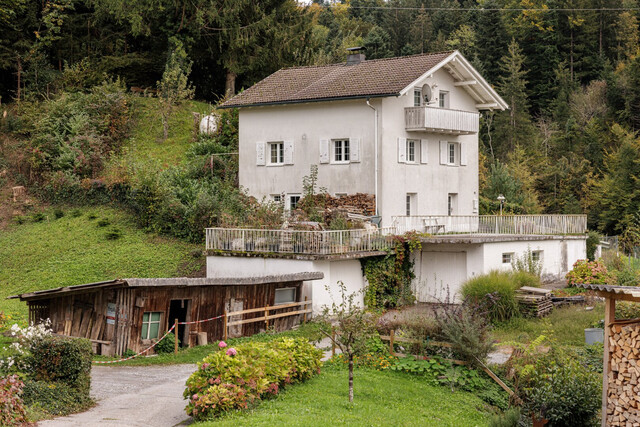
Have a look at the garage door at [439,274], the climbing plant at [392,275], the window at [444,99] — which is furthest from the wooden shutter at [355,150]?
the window at [444,99]

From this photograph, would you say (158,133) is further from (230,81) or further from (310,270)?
(310,270)

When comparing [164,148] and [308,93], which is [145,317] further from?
[164,148]

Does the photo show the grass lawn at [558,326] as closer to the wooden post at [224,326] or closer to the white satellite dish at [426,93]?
the wooden post at [224,326]

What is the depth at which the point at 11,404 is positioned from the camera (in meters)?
13.4

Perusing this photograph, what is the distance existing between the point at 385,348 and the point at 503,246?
541 inches

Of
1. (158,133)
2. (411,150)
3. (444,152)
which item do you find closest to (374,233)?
(411,150)

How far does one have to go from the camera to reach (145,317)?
70.7ft

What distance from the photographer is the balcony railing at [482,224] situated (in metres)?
33.8

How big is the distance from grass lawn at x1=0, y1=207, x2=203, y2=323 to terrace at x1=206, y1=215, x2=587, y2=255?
9.65 ft

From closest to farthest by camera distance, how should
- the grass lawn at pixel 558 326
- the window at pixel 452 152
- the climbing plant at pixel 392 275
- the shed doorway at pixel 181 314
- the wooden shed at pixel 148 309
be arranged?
the wooden shed at pixel 148 309 < the shed doorway at pixel 181 314 < the grass lawn at pixel 558 326 < the climbing plant at pixel 392 275 < the window at pixel 452 152

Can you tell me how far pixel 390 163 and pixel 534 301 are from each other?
31.6 feet

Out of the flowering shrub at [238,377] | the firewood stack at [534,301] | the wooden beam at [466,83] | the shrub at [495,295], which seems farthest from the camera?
the wooden beam at [466,83]

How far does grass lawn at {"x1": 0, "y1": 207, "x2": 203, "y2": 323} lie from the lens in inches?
1213

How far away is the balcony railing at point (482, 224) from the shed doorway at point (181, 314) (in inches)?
486
